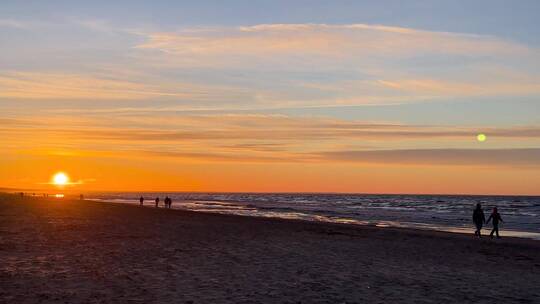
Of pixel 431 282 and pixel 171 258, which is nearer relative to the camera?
pixel 431 282

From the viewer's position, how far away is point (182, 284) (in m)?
12.8

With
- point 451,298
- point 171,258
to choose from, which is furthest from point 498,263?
point 171,258

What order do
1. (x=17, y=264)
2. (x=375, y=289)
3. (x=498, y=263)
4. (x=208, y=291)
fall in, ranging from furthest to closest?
(x=498, y=263)
(x=17, y=264)
(x=375, y=289)
(x=208, y=291)

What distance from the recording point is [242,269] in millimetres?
15352

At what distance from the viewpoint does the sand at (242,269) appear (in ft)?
39.2

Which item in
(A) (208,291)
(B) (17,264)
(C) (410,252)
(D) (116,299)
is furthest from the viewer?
(C) (410,252)

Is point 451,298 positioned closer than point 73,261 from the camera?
Yes

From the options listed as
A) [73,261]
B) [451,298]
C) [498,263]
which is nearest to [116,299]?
[73,261]

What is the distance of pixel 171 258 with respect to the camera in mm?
16766

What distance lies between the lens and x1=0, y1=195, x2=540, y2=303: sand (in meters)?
11.9

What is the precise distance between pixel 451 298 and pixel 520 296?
213 centimetres

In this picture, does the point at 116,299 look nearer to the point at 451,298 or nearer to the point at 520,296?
the point at 451,298

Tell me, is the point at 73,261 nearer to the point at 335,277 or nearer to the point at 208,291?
the point at 208,291

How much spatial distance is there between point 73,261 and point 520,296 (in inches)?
465
